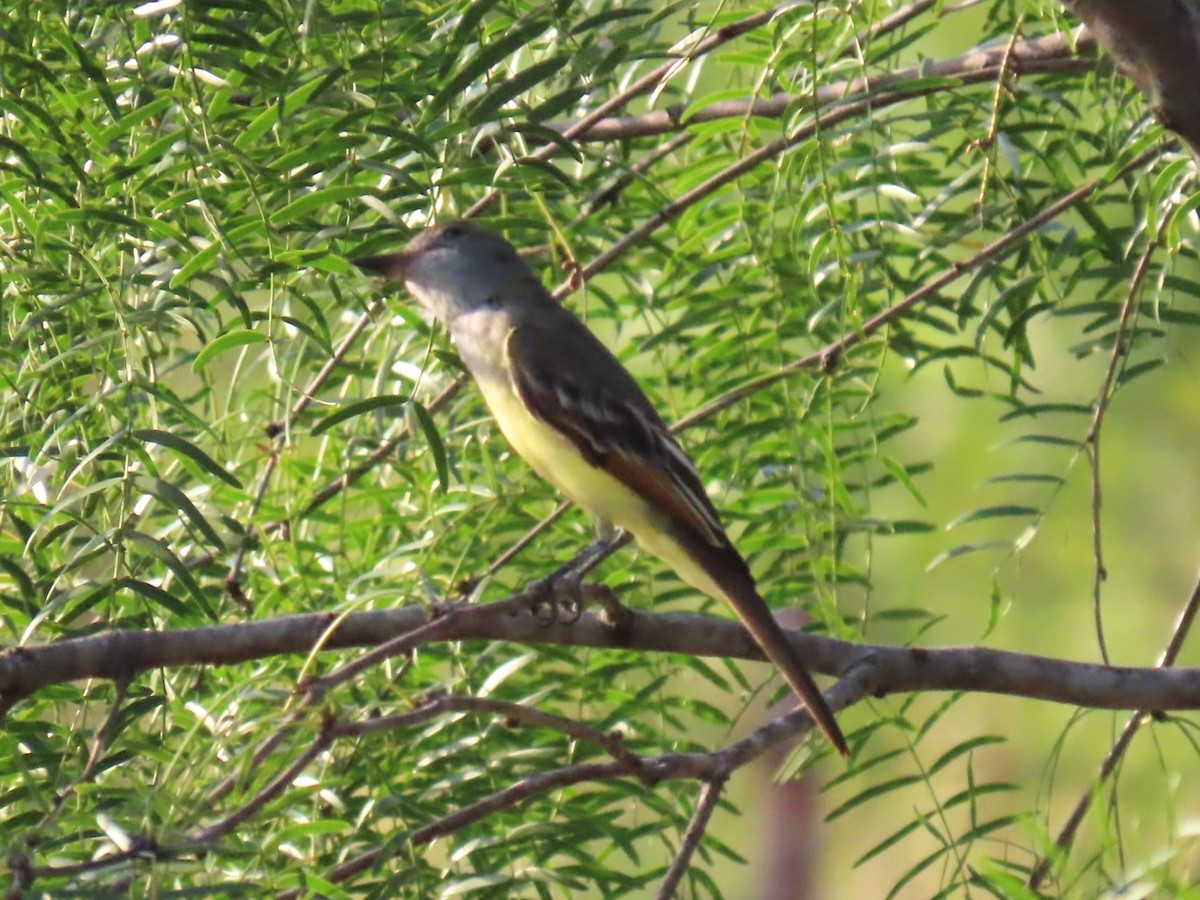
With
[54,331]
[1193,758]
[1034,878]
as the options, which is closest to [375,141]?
[54,331]

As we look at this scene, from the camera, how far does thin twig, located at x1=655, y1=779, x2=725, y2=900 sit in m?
1.43

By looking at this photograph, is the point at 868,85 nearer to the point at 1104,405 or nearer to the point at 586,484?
the point at 1104,405

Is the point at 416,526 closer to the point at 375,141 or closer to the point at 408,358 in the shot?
the point at 408,358

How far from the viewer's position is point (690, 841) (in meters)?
1.48

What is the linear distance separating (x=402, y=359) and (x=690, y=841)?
0.93m

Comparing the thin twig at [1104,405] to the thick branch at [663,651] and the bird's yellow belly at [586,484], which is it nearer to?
the thick branch at [663,651]

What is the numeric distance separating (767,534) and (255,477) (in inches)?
25.7

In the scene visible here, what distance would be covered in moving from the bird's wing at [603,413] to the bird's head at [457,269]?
8 cm

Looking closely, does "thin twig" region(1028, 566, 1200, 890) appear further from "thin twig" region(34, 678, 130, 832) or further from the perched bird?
"thin twig" region(34, 678, 130, 832)

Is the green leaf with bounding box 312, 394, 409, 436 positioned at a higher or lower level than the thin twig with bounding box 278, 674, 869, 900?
higher

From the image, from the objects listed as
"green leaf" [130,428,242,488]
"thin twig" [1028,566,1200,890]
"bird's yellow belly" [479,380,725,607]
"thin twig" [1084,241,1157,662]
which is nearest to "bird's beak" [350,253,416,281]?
"bird's yellow belly" [479,380,725,607]

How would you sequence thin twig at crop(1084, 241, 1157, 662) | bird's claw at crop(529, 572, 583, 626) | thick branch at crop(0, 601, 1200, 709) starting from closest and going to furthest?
thick branch at crop(0, 601, 1200, 709)
bird's claw at crop(529, 572, 583, 626)
thin twig at crop(1084, 241, 1157, 662)

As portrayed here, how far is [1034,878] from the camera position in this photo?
Result: 161 centimetres

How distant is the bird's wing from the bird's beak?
0.62 ft
